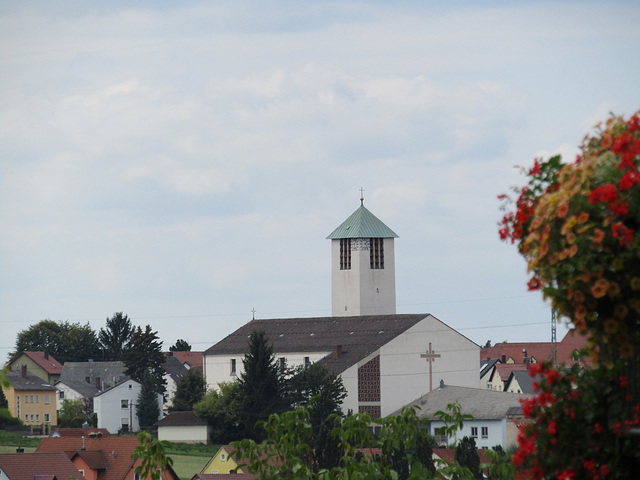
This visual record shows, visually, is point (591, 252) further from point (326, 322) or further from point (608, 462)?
point (326, 322)

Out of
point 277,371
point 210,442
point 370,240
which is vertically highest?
point 370,240

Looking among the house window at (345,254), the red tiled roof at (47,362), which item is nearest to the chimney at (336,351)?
the house window at (345,254)

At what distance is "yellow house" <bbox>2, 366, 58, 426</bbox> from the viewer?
107m

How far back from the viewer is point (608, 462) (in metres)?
4.64

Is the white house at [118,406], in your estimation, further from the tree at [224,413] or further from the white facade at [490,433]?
the white facade at [490,433]

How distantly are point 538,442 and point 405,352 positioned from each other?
83.7 metres

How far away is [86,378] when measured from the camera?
392ft

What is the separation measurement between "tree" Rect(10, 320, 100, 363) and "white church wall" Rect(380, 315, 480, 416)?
57.2 meters

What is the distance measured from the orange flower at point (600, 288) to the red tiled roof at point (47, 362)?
123974 millimetres

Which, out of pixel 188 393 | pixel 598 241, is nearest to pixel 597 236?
pixel 598 241

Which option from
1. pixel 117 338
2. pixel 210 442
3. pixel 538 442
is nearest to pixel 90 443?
pixel 210 442

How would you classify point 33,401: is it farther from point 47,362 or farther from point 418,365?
point 418,365

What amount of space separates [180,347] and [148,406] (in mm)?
64019

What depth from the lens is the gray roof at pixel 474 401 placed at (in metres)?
76.1
